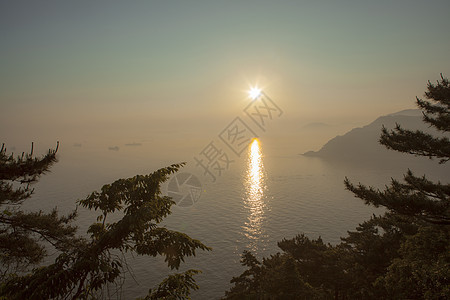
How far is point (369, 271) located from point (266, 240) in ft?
149

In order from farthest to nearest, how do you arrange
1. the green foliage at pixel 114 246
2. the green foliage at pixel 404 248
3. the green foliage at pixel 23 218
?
the green foliage at pixel 404 248 < the green foliage at pixel 23 218 < the green foliage at pixel 114 246

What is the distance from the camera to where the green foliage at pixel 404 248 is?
37.7 ft

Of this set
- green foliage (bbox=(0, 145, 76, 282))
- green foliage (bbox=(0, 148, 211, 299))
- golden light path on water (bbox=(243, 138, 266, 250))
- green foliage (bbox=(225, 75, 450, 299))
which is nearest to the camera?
green foliage (bbox=(0, 148, 211, 299))

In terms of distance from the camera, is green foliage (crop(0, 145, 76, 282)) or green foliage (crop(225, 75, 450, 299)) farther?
green foliage (crop(225, 75, 450, 299))

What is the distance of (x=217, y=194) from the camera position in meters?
109

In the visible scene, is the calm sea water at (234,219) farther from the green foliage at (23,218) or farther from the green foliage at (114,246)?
the green foliage at (114,246)

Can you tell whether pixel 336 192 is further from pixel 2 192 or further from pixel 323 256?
pixel 2 192

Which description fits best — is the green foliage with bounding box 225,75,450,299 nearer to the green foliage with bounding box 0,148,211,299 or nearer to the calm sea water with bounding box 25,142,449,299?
the green foliage with bounding box 0,148,211,299

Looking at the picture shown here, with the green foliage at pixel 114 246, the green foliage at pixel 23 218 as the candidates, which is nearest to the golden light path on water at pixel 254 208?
the green foliage at pixel 23 218

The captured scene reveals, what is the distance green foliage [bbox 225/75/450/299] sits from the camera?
1150 cm

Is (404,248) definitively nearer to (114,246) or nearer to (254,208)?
(114,246)

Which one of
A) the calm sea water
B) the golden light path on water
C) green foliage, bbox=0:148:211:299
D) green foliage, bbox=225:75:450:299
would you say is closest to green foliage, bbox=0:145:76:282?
green foliage, bbox=0:148:211:299

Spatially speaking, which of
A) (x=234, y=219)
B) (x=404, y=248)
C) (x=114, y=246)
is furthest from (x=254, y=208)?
(x=114, y=246)

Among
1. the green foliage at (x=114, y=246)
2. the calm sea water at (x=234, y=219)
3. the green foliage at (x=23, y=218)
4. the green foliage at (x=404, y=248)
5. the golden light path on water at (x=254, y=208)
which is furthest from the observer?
the golden light path on water at (x=254, y=208)
